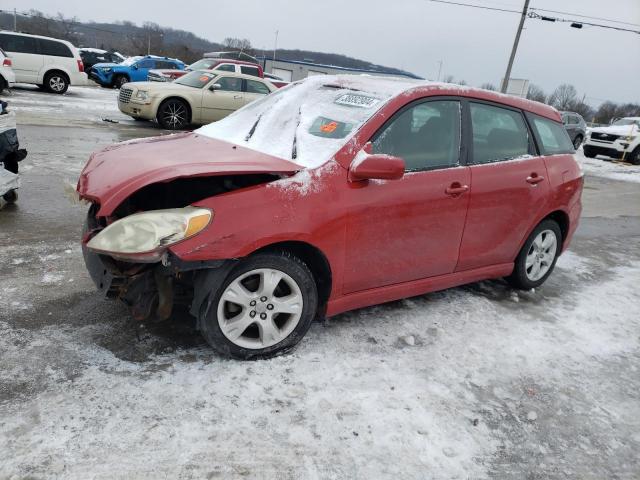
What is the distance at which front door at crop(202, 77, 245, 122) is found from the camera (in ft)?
42.9

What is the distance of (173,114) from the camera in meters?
12.9

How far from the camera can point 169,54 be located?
202ft

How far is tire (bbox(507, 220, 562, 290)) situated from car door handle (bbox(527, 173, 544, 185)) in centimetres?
45

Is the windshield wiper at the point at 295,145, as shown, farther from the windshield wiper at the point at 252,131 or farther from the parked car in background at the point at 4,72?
the parked car in background at the point at 4,72

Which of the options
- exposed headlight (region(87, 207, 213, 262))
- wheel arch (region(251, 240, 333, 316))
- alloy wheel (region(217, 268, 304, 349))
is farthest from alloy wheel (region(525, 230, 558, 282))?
exposed headlight (region(87, 207, 213, 262))

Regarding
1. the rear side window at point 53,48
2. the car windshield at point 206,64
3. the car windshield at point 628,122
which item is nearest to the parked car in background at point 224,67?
the car windshield at point 206,64

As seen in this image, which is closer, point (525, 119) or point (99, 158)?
point (99, 158)

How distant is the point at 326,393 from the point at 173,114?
455 inches

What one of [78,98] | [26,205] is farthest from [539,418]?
[78,98]

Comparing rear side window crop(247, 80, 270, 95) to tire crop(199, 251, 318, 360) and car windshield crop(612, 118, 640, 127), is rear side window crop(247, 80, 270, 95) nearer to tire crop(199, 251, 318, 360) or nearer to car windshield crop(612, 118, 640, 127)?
tire crop(199, 251, 318, 360)

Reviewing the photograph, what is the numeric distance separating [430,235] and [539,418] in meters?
1.33

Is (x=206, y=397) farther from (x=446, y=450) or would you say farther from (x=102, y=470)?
(x=446, y=450)

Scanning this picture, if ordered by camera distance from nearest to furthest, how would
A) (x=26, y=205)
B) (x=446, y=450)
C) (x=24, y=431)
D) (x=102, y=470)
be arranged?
(x=102, y=470) < (x=24, y=431) < (x=446, y=450) < (x=26, y=205)

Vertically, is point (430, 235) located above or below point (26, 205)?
above
